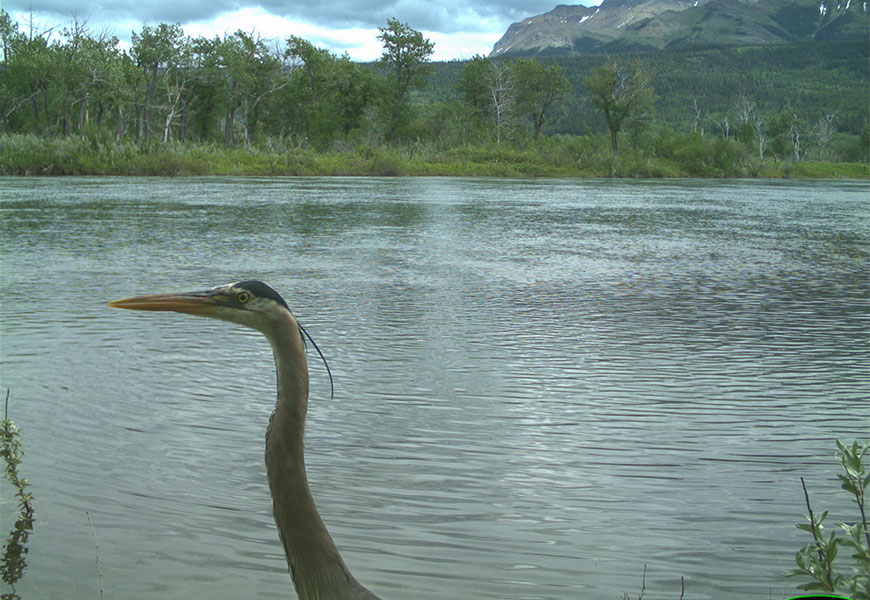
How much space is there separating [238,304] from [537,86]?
8954 centimetres

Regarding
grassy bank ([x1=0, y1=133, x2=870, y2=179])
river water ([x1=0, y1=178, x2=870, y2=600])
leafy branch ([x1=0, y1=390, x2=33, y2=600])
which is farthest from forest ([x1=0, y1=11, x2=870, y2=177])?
leafy branch ([x1=0, y1=390, x2=33, y2=600])

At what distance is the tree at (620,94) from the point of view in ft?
258

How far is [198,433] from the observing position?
5672 mm

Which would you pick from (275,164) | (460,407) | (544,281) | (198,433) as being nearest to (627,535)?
(460,407)

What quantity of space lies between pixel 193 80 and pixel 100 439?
2843 inches

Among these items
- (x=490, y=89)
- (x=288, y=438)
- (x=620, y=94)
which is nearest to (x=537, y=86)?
(x=490, y=89)

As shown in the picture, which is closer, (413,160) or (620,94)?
(413,160)

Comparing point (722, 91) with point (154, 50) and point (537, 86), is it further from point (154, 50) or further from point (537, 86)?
point (154, 50)

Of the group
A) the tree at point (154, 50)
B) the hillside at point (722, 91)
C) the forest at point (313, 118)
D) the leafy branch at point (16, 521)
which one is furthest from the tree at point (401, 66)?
the leafy branch at point (16, 521)

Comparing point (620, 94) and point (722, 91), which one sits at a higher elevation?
point (722, 91)

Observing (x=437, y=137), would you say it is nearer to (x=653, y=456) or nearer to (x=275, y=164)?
(x=275, y=164)

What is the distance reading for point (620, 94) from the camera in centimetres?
7962

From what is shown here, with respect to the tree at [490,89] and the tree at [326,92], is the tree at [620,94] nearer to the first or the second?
the tree at [490,89]

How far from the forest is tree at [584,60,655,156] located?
0.14 metres
